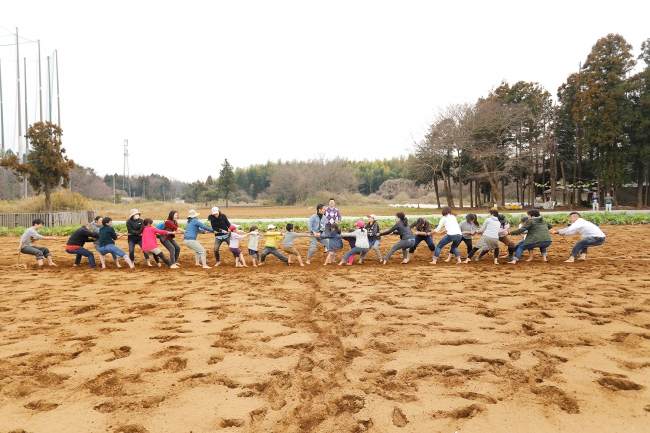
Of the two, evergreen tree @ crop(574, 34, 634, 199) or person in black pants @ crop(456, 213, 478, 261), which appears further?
evergreen tree @ crop(574, 34, 634, 199)

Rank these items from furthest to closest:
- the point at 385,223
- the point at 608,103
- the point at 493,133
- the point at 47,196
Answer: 1. the point at 493,133
2. the point at 608,103
3. the point at 47,196
4. the point at 385,223

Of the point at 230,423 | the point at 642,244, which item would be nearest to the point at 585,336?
the point at 230,423

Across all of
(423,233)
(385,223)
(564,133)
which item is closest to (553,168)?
(564,133)

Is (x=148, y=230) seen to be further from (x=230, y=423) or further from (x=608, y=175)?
(x=608, y=175)

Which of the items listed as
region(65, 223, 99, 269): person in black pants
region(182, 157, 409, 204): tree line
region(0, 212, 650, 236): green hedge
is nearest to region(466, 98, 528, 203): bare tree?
region(0, 212, 650, 236): green hedge

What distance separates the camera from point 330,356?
4453 mm

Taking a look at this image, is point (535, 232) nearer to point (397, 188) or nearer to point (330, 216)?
point (330, 216)

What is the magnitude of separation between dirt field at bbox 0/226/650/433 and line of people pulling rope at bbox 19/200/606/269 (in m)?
2.07

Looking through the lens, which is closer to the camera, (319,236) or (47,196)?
(319,236)

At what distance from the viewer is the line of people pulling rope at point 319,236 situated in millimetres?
10188

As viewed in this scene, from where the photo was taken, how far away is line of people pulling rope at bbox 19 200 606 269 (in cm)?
1019

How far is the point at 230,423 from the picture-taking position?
317cm

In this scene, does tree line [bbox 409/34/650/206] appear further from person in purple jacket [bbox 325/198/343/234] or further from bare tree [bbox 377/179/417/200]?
bare tree [bbox 377/179/417/200]

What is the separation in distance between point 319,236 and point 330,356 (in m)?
6.25
